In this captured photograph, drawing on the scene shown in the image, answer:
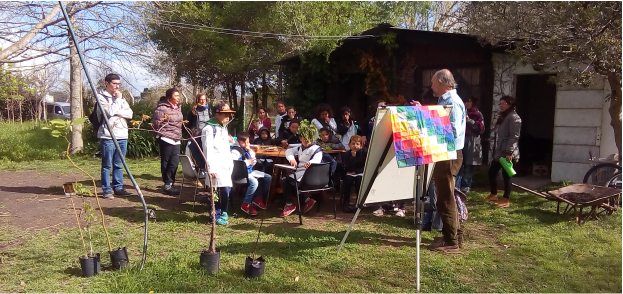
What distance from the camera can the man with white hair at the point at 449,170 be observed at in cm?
411

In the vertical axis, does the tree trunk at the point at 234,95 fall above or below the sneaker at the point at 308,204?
above

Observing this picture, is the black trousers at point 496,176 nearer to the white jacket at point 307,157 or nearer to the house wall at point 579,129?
the house wall at point 579,129

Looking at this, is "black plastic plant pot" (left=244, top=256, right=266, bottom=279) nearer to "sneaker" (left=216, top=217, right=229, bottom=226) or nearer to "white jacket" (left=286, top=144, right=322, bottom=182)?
"sneaker" (left=216, top=217, right=229, bottom=226)

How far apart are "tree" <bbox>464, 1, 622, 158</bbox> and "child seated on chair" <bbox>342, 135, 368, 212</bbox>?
2405mm

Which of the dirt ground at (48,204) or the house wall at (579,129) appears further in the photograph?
the house wall at (579,129)

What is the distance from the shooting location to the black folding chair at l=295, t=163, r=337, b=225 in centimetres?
557

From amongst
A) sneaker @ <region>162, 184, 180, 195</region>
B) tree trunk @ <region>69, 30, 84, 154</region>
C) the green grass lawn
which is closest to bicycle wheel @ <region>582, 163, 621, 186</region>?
the green grass lawn

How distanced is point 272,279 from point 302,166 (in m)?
2.29

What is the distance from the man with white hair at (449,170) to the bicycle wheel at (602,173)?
3652 mm

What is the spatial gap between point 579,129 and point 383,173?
569 cm

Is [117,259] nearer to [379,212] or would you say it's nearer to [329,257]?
[329,257]

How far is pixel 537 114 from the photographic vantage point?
38.2ft

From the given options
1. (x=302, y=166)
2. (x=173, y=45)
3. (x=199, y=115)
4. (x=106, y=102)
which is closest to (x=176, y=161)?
(x=199, y=115)

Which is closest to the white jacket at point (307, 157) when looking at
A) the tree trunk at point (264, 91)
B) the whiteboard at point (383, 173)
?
the whiteboard at point (383, 173)
